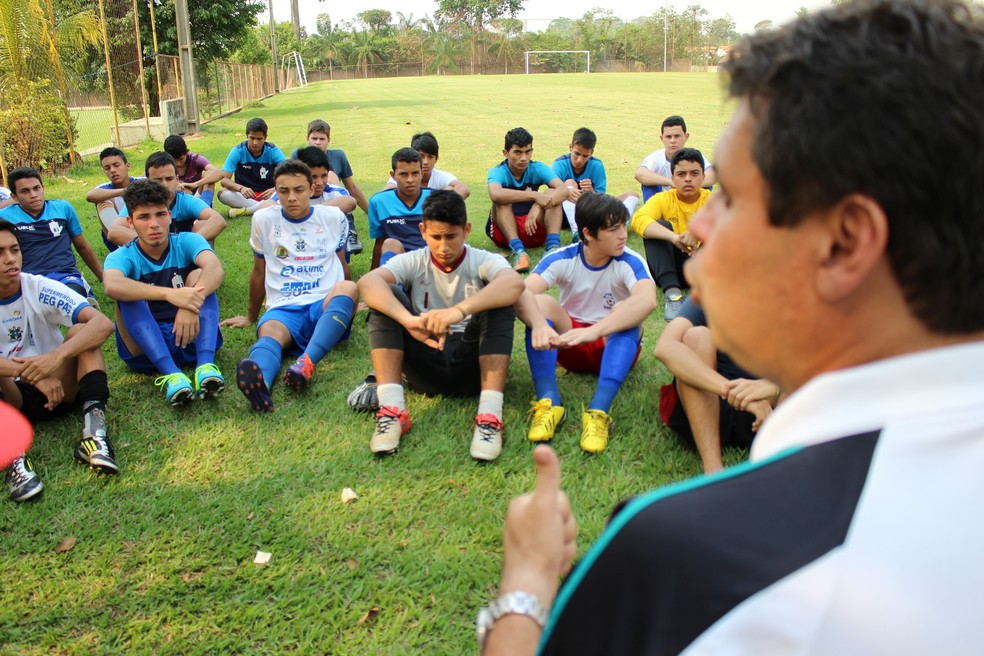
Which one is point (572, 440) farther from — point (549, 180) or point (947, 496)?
point (549, 180)

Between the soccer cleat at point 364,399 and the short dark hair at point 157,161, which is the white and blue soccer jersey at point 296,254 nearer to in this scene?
the soccer cleat at point 364,399

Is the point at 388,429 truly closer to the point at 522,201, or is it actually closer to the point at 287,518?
the point at 287,518

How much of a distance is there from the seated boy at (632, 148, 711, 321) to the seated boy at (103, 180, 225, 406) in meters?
3.52

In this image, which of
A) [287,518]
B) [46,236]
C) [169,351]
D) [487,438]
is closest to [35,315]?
[169,351]

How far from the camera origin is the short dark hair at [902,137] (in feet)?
2.16

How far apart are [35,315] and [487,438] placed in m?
2.85

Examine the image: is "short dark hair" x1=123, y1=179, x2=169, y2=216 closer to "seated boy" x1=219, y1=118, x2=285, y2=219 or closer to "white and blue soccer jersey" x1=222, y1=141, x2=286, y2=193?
"seated boy" x1=219, y1=118, x2=285, y2=219

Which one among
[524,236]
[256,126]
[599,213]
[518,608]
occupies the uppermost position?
[256,126]

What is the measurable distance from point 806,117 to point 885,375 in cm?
26

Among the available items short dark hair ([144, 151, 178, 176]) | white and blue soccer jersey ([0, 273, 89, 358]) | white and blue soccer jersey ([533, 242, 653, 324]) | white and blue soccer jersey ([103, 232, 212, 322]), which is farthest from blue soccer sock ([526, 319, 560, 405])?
short dark hair ([144, 151, 178, 176])

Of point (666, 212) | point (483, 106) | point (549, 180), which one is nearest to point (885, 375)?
point (666, 212)

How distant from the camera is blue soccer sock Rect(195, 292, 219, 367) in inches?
186

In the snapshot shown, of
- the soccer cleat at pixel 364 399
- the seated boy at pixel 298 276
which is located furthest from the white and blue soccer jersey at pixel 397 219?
the soccer cleat at pixel 364 399

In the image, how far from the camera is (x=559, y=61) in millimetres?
64062
